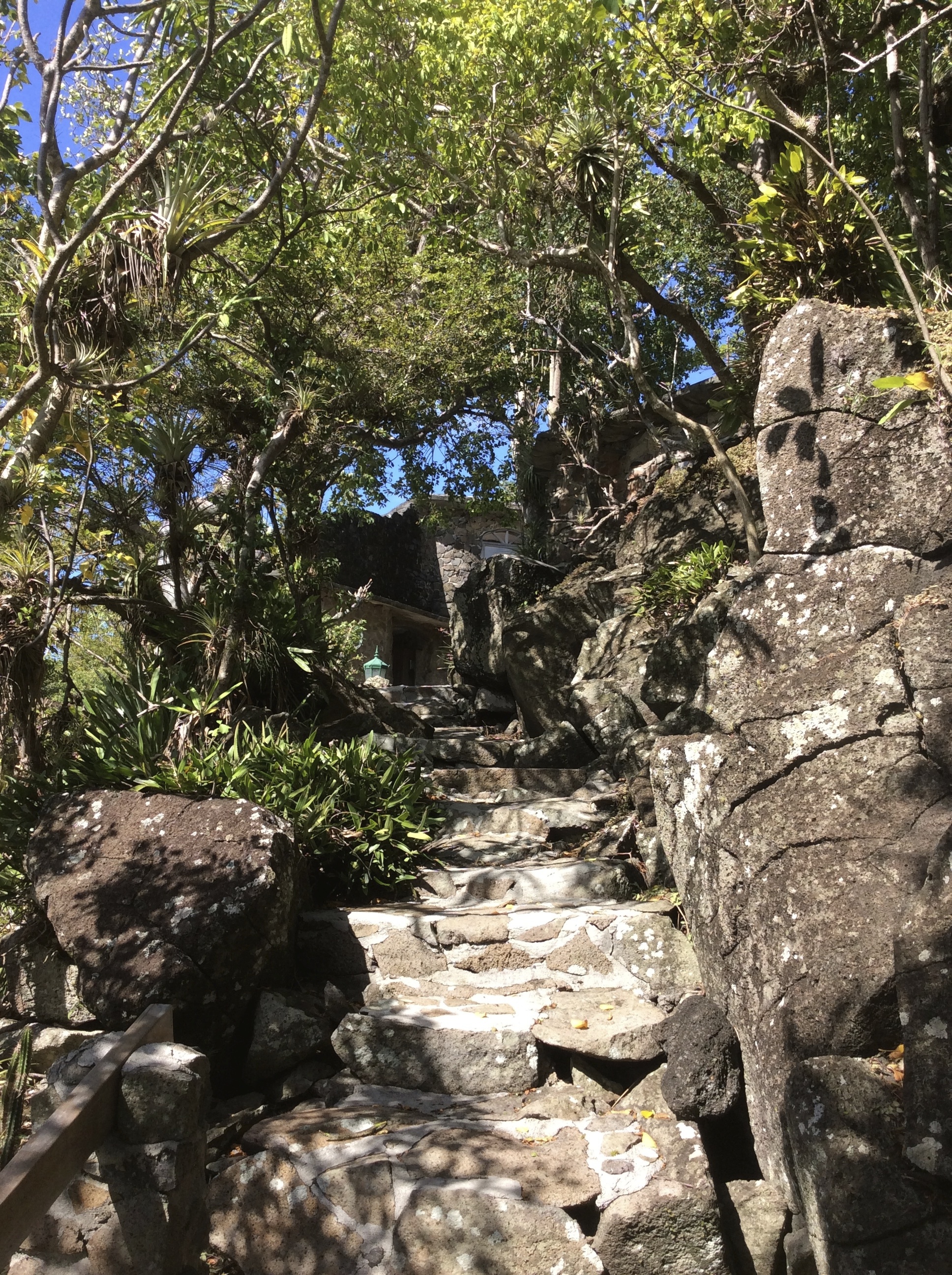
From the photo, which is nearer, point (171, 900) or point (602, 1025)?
point (602, 1025)

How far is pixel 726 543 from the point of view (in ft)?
30.2

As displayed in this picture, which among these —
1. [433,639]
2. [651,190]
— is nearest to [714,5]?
[651,190]

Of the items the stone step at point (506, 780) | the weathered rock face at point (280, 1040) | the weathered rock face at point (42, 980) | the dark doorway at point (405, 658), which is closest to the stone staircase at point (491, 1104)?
the weathered rock face at point (280, 1040)

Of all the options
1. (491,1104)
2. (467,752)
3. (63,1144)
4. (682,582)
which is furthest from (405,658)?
(63,1144)

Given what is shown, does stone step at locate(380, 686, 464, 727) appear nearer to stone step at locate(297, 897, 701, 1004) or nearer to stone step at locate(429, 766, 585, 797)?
stone step at locate(429, 766, 585, 797)

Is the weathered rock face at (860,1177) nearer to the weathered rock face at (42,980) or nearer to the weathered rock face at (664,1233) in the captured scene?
the weathered rock face at (664,1233)

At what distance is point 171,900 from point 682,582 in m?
5.61

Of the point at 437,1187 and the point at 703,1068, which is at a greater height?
the point at 703,1068

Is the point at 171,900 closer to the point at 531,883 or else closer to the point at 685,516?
the point at 531,883

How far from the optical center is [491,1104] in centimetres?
418

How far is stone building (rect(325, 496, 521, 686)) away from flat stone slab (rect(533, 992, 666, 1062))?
1094 cm

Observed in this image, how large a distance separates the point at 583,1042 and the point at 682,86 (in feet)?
22.3

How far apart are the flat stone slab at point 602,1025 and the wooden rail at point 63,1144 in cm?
188

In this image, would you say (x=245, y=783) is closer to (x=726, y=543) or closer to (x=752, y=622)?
(x=752, y=622)
